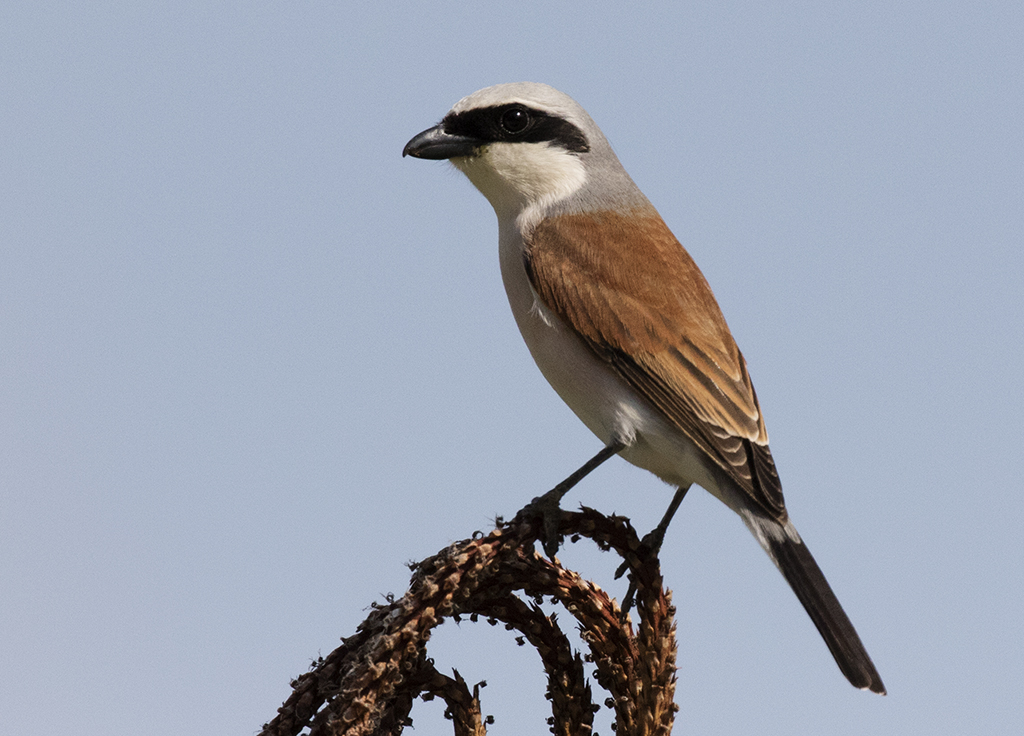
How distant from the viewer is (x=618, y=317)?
10.4 feet

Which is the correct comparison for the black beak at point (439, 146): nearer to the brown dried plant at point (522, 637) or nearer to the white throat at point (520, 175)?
the white throat at point (520, 175)

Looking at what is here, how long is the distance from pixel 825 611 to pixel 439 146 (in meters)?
2.02

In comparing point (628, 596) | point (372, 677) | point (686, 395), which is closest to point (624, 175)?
point (686, 395)

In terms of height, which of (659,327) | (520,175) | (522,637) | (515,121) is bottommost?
(522,637)

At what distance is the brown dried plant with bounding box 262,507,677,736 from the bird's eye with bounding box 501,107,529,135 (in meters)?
1.59

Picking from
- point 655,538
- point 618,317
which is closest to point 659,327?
point 618,317

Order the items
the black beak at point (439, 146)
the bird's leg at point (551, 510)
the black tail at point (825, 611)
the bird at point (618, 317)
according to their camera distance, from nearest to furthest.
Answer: the bird's leg at point (551, 510) < the black tail at point (825, 611) < the bird at point (618, 317) < the black beak at point (439, 146)

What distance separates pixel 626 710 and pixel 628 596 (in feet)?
1.25

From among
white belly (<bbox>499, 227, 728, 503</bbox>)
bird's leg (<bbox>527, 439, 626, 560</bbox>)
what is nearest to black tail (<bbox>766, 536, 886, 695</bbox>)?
white belly (<bbox>499, 227, 728, 503</bbox>)

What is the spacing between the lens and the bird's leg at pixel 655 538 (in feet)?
8.87

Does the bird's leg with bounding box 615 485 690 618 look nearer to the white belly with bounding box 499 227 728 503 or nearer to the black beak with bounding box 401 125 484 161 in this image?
the white belly with bounding box 499 227 728 503

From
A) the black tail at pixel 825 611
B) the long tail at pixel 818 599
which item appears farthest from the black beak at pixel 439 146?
the black tail at pixel 825 611

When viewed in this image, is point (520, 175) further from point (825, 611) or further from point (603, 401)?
point (825, 611)

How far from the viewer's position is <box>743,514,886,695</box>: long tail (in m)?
2.71
